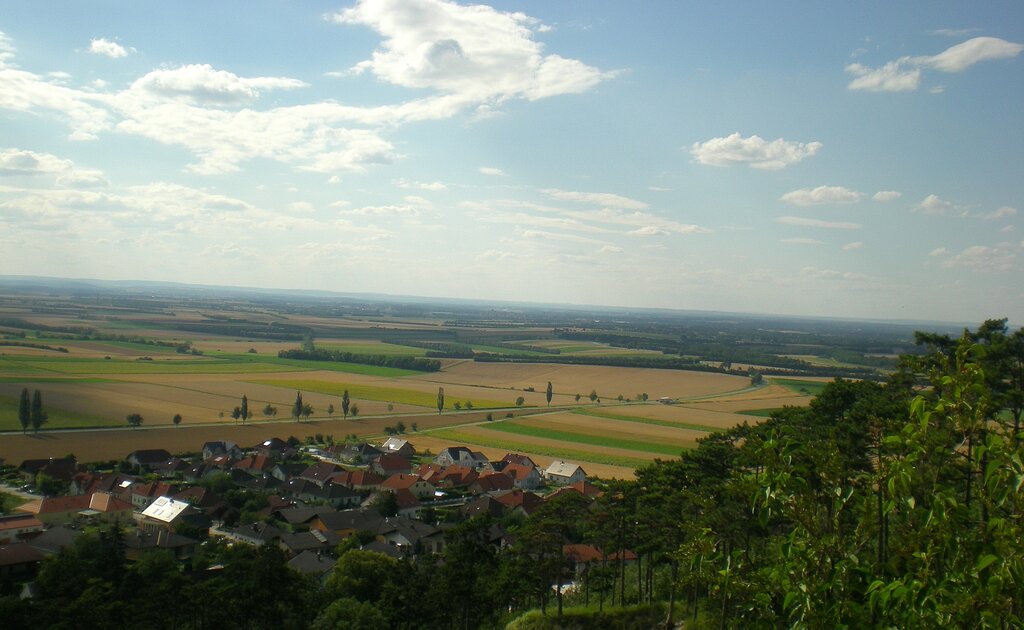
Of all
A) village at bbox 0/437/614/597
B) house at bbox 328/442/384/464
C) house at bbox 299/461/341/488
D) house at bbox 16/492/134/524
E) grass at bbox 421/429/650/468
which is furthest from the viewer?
house at bbox 328/442/384/464

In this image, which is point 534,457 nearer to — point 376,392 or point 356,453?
point 356,453

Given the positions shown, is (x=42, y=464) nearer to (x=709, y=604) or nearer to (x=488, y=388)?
(x=709, y=604)

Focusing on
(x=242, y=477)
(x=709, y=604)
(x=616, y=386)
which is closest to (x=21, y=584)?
(x=242, y=477)

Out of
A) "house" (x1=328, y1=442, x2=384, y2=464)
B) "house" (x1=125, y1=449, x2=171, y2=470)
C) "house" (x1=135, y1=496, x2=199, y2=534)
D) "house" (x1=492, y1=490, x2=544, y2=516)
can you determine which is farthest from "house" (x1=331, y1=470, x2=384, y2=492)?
"house" (x1=125, y1=449, x2=171, y2=470)

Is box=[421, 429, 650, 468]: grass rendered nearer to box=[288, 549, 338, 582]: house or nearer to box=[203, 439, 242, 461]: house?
box=[203, 439, 242, 461]: house

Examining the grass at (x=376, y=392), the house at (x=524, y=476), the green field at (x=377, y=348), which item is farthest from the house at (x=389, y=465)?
the green field at (x=377, y=348)

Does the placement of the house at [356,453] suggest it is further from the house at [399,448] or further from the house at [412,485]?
the house at [412,485]

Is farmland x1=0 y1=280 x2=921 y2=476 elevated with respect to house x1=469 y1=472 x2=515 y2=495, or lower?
elevated

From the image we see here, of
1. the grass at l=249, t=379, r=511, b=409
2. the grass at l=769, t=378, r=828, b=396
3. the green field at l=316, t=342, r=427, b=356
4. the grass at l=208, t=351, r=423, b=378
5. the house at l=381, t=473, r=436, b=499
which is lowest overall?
the house at l=381, t=473, r=436, b=499
